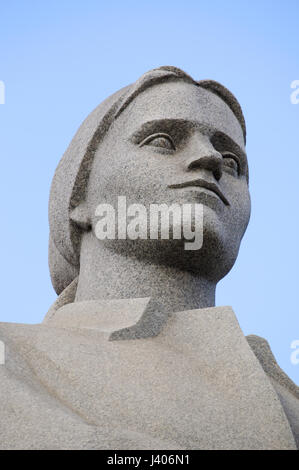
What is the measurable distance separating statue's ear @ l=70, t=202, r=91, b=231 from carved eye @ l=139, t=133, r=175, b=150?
800mm

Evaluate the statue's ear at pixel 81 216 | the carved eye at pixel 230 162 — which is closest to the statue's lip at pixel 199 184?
the carved eye at pixel 230 162

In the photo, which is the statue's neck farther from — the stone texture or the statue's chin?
the stone texture

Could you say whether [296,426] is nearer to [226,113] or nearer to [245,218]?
[245,218]

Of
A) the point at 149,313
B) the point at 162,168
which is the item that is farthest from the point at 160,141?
the point at 149,313

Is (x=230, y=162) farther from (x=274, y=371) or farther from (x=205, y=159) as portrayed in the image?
(x=274, y=371)

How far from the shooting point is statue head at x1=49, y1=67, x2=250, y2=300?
6715 millimetres

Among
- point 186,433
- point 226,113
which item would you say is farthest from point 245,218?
point 186,433

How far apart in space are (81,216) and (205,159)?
1300 mm

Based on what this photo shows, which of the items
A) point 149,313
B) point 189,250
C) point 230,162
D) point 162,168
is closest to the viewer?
point 149,313

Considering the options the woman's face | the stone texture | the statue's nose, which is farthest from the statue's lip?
the stone texture

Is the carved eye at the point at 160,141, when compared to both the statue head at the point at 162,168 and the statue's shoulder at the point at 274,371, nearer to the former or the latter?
the statue head at the point at 162,168

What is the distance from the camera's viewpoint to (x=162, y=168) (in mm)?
6781

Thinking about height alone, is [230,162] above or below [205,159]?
above

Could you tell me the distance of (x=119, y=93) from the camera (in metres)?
7.72
